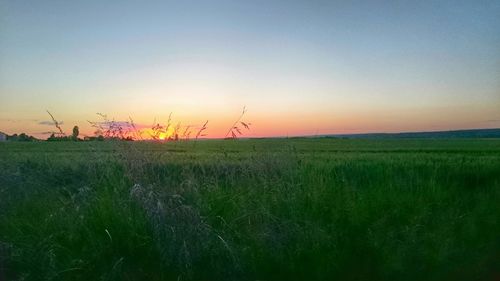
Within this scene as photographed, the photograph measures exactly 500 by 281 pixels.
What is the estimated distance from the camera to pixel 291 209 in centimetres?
586

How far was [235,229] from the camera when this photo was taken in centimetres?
550

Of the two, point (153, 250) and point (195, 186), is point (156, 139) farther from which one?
point (153, 250)

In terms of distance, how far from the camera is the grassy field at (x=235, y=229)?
489 cm

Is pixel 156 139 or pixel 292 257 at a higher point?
pixel 156 139

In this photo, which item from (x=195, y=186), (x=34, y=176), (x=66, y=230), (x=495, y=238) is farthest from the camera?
(x=34, y=176)

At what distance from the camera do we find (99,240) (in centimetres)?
510

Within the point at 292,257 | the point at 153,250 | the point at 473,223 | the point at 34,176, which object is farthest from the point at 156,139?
the point at 473,223

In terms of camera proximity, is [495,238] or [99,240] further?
[495,238]

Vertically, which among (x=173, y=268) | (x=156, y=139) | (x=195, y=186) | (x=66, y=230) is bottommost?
(x=173, y=268)

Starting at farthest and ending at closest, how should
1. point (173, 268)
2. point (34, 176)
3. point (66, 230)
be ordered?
point (34, 176) → point (66, 230) → point (173, 268)

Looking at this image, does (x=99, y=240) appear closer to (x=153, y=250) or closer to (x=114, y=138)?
(x=153, y=250)

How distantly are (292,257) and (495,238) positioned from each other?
2743mm

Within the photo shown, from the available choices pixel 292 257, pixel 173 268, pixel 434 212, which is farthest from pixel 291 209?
pixel 434 212

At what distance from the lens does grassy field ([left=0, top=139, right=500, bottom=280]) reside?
16.0ft
